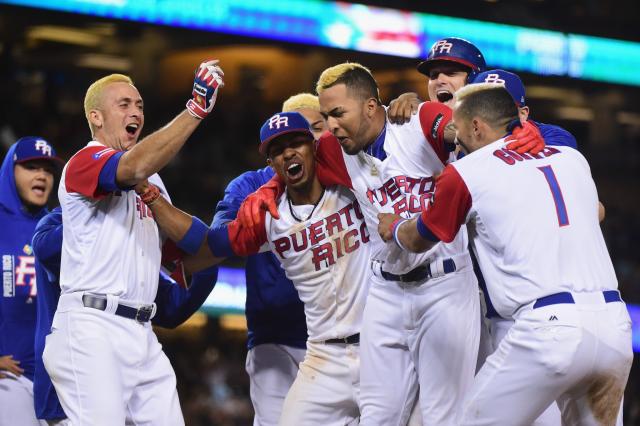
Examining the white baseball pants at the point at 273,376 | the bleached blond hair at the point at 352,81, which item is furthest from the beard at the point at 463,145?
the white baseball pants at the point at 273,376

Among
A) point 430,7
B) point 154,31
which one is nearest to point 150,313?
point 430,7

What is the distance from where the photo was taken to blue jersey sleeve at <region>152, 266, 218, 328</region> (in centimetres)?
557

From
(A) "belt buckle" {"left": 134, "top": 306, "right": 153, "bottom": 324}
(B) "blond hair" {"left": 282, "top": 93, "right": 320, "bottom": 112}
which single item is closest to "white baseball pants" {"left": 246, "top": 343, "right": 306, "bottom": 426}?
(A) "belt buckle" {"left": 134, "top": 306, "right": 153, "bottom": 324}

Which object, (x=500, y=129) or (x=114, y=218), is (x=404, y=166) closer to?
(x=500, y=129)

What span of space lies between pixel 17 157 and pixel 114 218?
1.89 m

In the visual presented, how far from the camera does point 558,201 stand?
156 inches

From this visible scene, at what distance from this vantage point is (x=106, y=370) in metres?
4.26

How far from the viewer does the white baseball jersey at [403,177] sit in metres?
4.54

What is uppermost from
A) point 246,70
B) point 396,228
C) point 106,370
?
point 246,70

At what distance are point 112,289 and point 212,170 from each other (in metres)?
10.1

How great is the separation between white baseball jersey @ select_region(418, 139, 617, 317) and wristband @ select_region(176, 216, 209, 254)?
1.28 metres

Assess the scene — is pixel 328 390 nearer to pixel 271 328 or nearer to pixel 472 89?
pixel 271 328

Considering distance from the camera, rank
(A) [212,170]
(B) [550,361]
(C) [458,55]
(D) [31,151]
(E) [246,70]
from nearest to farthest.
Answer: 1. (B) [550,361]
2. (C) [458,55]
3. (D) [31,151]
4. (A) [212,170]
5. (E) [246,70]

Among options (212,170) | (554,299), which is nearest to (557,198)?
(554,299)
